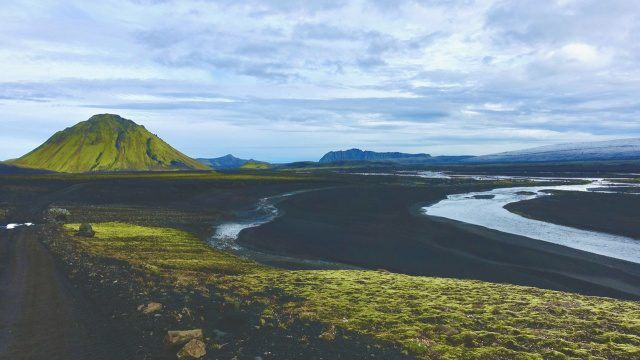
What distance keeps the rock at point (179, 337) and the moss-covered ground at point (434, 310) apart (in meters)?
3.26

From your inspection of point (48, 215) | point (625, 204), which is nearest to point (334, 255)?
point (48, 215)

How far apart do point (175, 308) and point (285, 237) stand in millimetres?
22592

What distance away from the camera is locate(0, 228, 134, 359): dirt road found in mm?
10695

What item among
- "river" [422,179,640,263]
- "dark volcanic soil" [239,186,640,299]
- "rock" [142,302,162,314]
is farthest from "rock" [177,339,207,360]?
"river" [422,179,640,263]

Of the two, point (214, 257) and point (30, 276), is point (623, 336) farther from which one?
point (30, 276)

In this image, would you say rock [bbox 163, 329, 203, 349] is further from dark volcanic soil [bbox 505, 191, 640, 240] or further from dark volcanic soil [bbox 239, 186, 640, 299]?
dark volcanic soil [bbox 505, 191, 640, 240]

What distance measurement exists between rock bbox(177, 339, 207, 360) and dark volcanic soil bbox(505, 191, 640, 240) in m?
44.2

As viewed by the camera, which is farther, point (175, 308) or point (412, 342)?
point (175, 308)

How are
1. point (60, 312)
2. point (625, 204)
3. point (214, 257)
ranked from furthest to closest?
point (625, 204)
point (214, 257)
point (60, 312)

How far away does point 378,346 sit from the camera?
11625 mm

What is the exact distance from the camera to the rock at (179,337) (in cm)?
1101

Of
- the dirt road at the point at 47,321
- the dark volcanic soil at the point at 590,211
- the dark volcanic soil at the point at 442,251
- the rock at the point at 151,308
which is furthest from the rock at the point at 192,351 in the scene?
the dark volcanic soil at the point at 590,211

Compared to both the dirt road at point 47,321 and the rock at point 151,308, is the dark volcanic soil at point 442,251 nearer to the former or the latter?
the rock at point 151,308

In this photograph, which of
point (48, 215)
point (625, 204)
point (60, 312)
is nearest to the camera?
point (60, 312)
